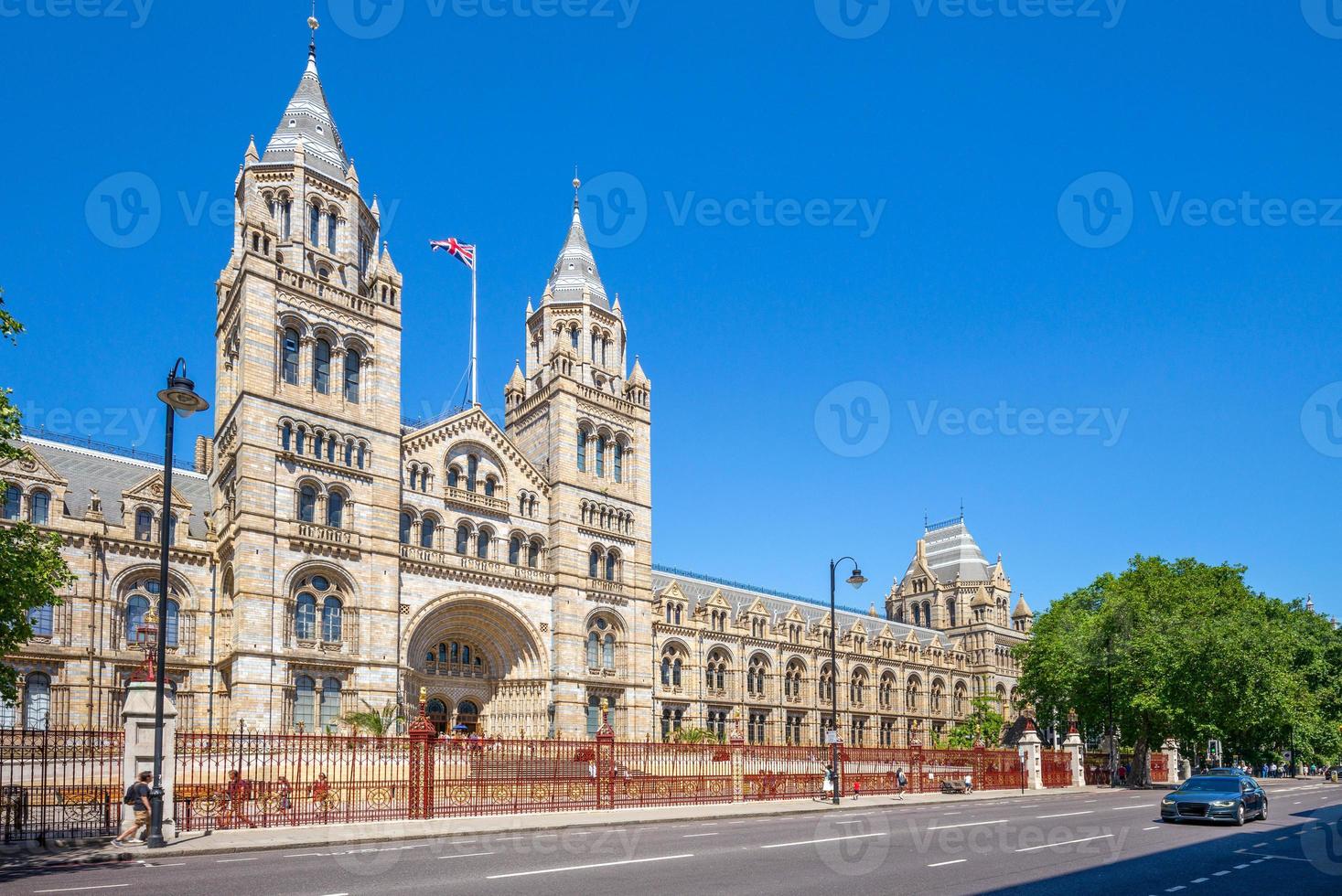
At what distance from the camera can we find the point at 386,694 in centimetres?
4116

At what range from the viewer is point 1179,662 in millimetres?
49688

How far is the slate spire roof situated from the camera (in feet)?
181

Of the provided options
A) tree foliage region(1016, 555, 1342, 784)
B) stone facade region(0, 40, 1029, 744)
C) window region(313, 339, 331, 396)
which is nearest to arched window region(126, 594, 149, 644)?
stone facade region(0, 40, 1029, 744)

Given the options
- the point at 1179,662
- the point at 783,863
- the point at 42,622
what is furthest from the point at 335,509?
the point at 1179,662

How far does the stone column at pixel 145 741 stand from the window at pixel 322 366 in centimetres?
2194

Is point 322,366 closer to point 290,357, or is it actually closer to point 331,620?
point 290,357

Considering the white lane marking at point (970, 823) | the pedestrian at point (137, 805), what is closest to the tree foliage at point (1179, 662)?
the white lane marking at point (970, 823)

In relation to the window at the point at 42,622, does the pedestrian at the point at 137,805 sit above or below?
below

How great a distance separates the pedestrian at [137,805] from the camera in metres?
19.9

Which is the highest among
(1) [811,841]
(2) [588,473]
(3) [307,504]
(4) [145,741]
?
(2) [588,473]

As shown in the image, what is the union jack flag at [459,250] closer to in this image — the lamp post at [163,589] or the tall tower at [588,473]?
the tall tower at [588,473]

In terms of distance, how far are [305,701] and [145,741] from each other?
1794 centimetres

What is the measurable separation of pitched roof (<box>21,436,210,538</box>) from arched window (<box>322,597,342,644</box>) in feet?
19.6

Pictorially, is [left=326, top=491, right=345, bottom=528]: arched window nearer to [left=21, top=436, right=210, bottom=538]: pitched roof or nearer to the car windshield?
[left=21, top=436, right=210, bottom=538]: pitched roof
